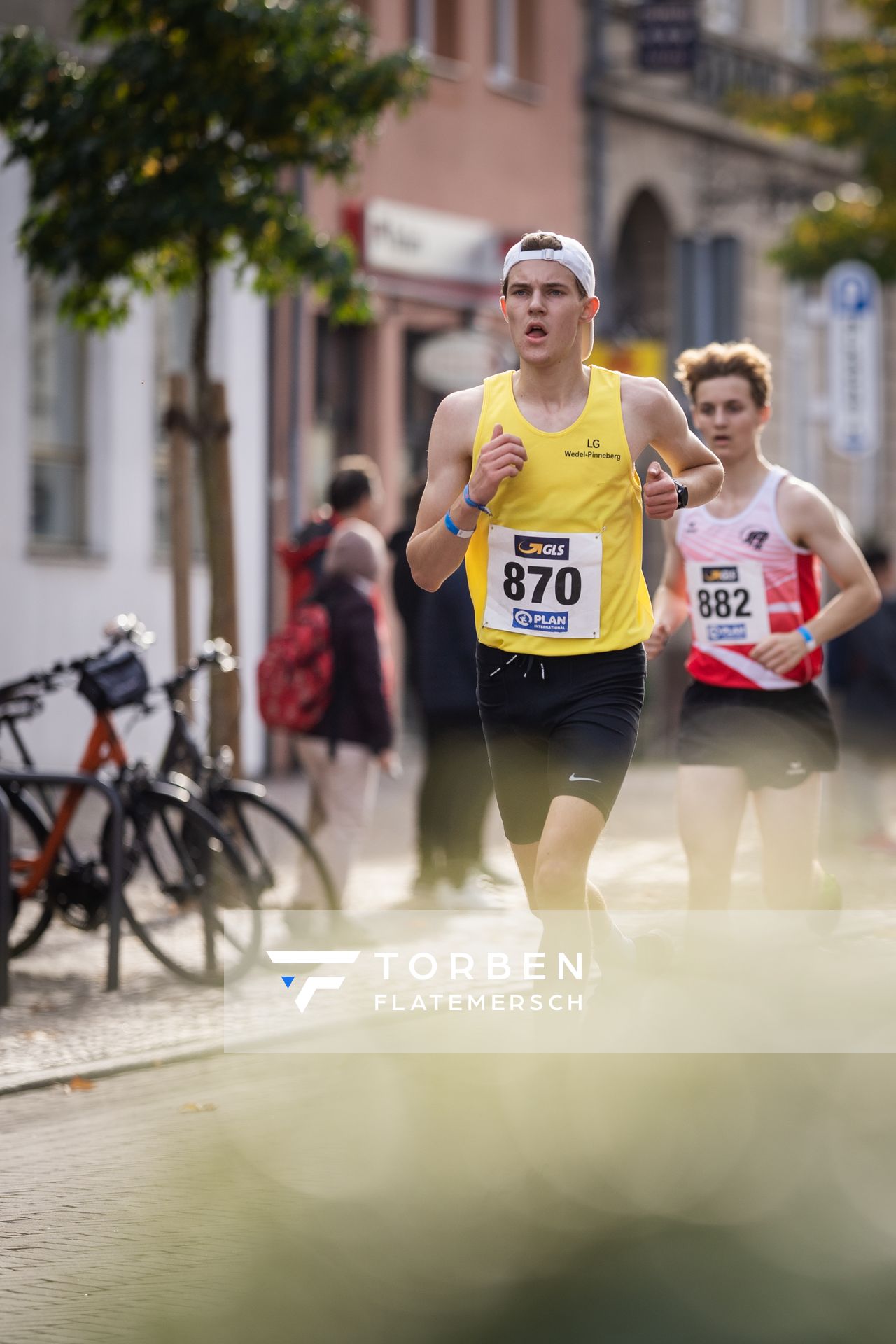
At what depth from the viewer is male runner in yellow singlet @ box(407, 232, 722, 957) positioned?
222 inches

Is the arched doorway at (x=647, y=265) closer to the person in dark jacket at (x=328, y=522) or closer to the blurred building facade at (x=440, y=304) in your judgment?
the blurred building facade at (x=440, y=304)

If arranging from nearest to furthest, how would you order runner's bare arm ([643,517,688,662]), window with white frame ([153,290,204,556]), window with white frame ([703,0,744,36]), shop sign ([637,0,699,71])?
runner's bare arm ([643,517,688,662]) → window with white frame ([153,290,204,556]) → shop sign ([637,0,699,71]) → window with white frame ([703,0,744,36])

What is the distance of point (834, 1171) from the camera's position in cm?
545

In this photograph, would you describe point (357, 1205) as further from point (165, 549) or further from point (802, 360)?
point (802, 360)

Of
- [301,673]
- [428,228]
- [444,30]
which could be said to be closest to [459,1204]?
[301,673]

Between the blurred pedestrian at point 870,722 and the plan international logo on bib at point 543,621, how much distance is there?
7.69 metres

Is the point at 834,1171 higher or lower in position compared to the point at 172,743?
lower

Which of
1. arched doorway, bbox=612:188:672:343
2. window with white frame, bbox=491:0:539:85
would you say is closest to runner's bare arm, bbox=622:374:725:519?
window with white frame, bbox=491:0:539:85

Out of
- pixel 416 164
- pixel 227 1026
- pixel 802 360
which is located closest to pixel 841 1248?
pixel 227 1026

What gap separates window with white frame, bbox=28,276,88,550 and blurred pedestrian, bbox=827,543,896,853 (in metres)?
6.18

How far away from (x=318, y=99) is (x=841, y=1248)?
7332 mm

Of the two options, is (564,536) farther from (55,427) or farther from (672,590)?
(55,427)

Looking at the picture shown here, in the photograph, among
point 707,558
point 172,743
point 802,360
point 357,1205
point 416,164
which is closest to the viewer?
point 357,1205

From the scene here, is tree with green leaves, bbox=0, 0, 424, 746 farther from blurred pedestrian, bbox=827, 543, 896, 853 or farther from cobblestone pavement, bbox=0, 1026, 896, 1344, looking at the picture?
cobblestone pavement, bbox=0, 1026, 896, 1344
